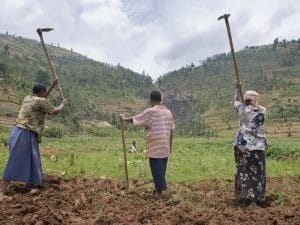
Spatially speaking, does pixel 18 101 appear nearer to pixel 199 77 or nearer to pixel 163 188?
pixel 163 188

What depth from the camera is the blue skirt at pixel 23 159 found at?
24.4 feet

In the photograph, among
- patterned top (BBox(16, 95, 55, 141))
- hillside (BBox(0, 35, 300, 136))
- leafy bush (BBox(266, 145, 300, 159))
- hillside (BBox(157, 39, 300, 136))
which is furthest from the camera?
hillside (BBox(157, 39, 300, 136))

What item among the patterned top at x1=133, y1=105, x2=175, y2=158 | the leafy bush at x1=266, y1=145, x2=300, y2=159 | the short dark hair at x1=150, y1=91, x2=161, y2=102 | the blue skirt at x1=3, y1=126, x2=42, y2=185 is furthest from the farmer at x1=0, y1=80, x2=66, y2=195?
the leafy bush at x1=266, y1=145, x2=300, y2=159

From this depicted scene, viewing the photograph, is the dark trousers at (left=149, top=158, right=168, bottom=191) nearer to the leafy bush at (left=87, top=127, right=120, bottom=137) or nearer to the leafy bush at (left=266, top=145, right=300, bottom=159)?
the leafy bush at (left=266, top=145, right=300, bottom=159)

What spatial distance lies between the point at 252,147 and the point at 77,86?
70.4 m

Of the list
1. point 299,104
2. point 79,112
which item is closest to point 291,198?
point 299,104

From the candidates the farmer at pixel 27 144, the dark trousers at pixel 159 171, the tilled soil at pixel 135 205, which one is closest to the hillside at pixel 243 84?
the tilled soil at pixel 135 205

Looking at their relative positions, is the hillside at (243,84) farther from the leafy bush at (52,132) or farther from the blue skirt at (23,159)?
the blue skirt at (23,159)

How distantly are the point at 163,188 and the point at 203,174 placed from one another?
3.96 meters

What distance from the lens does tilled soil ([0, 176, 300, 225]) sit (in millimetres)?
5895

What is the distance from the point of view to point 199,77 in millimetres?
91438

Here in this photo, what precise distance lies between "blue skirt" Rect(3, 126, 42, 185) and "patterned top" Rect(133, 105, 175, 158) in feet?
5.61

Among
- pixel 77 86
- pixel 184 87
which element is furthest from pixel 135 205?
pixel 184 87

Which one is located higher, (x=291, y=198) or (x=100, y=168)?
(x=100, y=168)
